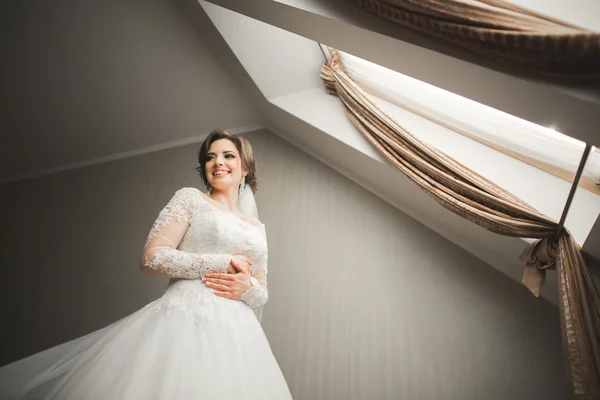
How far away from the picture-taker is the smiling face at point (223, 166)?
219cm

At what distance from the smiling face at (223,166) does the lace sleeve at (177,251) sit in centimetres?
21

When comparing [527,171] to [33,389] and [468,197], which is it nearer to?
[468,197]

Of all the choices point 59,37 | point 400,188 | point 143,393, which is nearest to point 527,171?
point 400,188

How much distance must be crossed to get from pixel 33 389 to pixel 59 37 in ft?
7.40

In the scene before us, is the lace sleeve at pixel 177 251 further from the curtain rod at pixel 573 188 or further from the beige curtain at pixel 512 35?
the curtain rod at pixel 573 188

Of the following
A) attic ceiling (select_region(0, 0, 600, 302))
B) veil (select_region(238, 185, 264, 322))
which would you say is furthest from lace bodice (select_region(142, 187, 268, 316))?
attic ceiling (select_region(0, 0, 600, 302))

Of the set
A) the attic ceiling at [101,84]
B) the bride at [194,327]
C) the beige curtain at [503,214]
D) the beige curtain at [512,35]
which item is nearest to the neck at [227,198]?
the bride at [194,327]

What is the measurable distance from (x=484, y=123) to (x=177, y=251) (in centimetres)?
176

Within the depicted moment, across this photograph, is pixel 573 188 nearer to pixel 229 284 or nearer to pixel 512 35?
pixel 512 35

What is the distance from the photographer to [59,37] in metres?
2.88

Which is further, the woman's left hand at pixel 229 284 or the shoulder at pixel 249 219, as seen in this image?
the shoulder at pixel 249 219

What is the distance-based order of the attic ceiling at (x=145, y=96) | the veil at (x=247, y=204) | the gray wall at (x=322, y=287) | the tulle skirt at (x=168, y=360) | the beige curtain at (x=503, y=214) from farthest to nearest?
the attic ceiling at (x=145, y=96)
the gray wall at (x=322, y=287)
the veil at (x=247, y=204)
the beige curtain at (x=503, y=214)
the tulle skirt at (x=168, y=360)

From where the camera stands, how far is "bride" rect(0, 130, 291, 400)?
1392 mm

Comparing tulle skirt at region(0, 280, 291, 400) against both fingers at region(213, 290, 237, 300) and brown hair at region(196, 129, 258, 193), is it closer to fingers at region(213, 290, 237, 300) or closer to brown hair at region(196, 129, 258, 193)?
fingers at region(213, 290, 237, 300)
